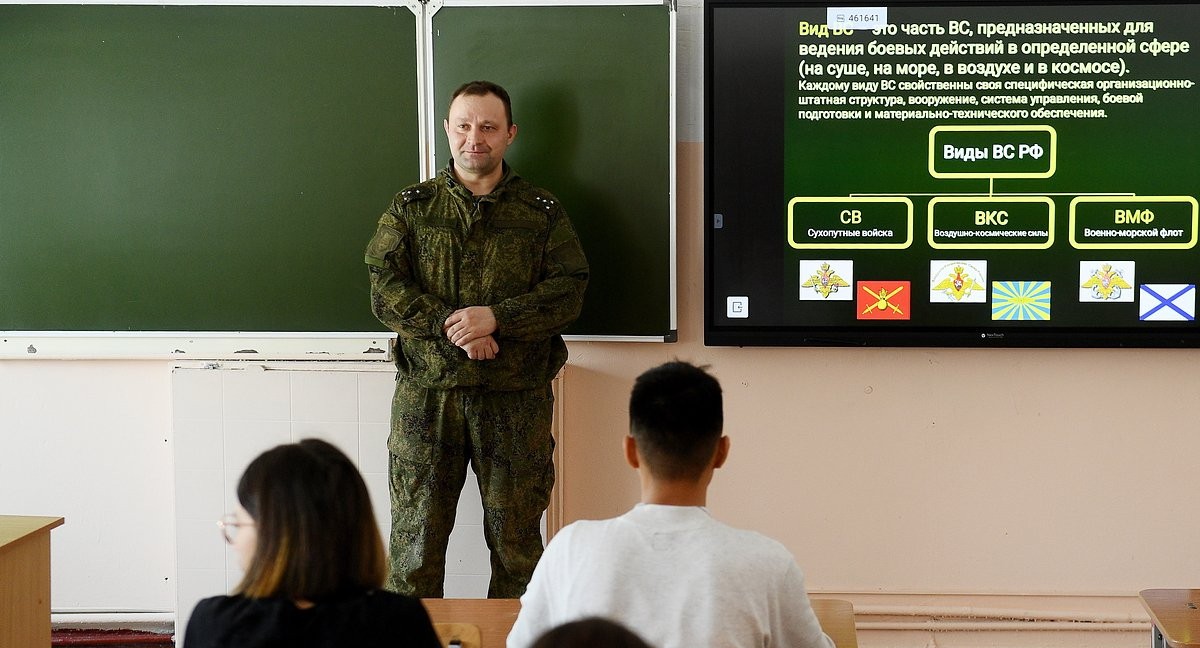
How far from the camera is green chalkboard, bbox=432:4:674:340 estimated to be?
11.5ft

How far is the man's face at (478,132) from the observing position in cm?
324

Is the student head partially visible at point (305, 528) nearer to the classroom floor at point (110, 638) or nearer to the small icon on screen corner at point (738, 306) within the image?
the small icon on screen corner at point (738, 306)

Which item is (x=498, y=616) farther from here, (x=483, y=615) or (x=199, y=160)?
(x=199, y=160)

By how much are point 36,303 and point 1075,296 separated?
349 cm

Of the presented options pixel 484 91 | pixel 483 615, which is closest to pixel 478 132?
pixel 484 91

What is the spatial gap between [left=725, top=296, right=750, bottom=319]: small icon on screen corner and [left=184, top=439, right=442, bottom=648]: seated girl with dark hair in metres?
2.18

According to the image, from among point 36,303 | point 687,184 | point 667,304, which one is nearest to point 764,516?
point 667,304

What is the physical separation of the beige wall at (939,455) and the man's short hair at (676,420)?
1.84 metres

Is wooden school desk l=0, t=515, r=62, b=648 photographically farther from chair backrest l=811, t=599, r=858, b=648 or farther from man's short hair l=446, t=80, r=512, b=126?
chair backrest l=811, t=599, r=858, b=648

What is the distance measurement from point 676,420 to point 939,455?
219 centimetres

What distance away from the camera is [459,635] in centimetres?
189

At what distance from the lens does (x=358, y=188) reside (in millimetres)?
3613

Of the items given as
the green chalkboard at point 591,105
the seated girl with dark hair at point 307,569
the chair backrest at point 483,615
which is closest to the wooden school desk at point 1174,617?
the chair backrest at point 483,615

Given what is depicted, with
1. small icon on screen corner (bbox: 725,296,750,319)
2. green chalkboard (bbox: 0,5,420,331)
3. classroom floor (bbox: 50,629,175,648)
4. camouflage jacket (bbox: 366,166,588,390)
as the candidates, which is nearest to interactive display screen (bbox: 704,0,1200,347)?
small icon on screen corner (bbox: 725,296,750,319)
